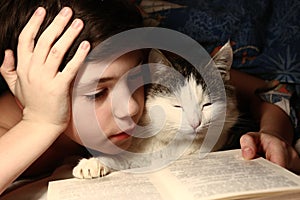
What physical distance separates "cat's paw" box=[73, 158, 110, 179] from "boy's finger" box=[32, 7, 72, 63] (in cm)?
24

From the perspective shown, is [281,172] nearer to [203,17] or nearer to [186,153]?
[186,153]

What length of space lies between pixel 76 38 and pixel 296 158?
635 mm

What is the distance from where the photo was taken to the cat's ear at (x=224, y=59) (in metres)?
1.04

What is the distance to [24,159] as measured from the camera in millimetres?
841

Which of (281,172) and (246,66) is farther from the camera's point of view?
(246,66)

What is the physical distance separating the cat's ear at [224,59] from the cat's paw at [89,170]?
1.34 feet

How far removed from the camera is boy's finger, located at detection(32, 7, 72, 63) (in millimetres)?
830

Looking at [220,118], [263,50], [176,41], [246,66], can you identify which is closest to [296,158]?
[220,118]

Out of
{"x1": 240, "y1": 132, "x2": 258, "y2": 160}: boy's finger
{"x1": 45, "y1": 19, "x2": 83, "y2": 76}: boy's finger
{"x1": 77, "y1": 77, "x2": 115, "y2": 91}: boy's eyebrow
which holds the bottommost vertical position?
{"x1": 240, "y1": 132, "x2": 258, "y2": 160}: boy's finger

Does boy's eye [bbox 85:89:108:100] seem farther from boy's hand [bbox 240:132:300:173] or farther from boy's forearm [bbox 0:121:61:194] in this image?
boy's hand [bbox 240:132:300:173]

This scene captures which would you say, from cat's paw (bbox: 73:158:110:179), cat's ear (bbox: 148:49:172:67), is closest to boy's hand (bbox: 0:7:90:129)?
cat's paw (bbox: 73:158:110:179)

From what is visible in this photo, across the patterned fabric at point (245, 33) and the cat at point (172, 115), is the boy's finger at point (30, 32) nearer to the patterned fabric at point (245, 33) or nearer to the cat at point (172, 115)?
the cat at point (172, 115)

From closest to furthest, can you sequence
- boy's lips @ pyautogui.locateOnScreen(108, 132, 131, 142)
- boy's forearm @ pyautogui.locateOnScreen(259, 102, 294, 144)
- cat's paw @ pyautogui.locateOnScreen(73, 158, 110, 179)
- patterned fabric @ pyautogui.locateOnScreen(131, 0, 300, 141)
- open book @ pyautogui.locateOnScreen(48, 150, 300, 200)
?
open book @ pyautogui.locateOnScreen(48, 150, 300, 200) → cat's paw @ pyautogui.locateOnScreen(73, 158, 110, 179) → boy's lips @ pyautogui.locateOnScreen(108, 132, 131, 142) → boy's forearm @ pyautogui.locateOnScreen(259, 102, 294, 144) → patterned fabric @ pyautogui.locateOnScreen(131, 0, 300, 141)

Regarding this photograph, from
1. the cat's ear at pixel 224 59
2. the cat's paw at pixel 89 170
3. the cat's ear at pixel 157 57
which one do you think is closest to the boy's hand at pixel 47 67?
the cat's paw at pixel 89 170
